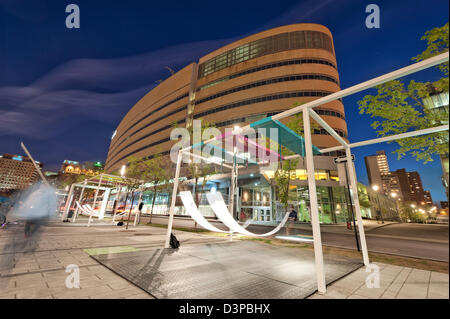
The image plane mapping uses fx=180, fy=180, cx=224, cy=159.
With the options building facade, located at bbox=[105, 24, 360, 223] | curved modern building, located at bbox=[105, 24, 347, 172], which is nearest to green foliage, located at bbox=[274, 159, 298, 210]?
building facade, located at bbox=[105, 24, 360, 223]

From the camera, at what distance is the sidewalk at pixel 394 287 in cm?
263

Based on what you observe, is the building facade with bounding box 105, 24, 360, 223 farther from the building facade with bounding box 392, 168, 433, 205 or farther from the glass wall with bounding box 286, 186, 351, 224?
the building facade with bounding box 392, 168, 433, 205

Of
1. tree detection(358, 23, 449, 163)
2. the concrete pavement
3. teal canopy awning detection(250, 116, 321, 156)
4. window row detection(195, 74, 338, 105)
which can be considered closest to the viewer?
the concrete pavement

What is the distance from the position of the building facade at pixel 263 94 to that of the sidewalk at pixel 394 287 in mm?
18111

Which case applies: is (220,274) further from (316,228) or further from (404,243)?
(404,243)

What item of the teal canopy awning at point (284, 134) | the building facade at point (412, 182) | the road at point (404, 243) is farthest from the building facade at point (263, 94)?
the teal canopy awning at point (284, 134)

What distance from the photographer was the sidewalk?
2627 millimetres

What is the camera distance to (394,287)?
298cm

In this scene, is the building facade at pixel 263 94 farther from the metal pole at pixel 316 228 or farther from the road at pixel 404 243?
the metal pole at pixel 316 228

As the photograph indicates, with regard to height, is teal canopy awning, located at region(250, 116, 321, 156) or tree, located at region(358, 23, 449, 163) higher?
tree, located at region(358, 23, 449, 163)

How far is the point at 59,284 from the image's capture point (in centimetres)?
268

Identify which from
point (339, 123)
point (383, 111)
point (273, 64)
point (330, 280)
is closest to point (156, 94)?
point (273, 64)

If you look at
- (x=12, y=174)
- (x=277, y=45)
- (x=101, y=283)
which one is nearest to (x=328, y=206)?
(x=101, y=283)
